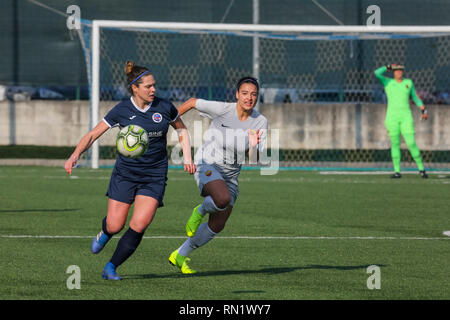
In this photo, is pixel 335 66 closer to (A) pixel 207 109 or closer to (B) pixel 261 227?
(B) pixel 261 227

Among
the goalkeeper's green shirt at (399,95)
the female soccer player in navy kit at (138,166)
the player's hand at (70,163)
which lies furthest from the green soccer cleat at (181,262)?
the goalkeeper's green shirt at (399,95)

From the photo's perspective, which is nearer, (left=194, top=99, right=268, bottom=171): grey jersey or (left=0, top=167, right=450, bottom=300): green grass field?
(left=0, top=167, right=450, bottom=300): green grass field

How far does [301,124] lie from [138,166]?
15681 millimetres

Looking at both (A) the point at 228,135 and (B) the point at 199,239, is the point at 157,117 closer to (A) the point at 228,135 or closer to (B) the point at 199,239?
(A) the point at 228,135

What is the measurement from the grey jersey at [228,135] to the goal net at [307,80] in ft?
43.8

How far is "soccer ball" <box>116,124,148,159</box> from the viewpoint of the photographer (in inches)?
300

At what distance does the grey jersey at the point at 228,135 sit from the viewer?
8.55m

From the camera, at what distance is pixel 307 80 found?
2323 cm

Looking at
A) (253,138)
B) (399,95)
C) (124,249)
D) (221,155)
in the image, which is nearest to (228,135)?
(221,155)

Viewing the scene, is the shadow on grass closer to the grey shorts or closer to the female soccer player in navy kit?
the female soccer player in navy kit

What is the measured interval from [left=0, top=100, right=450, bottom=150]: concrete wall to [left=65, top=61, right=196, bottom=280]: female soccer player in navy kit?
50.3ft

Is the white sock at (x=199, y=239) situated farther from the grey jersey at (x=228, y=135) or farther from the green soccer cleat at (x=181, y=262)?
the grey jersey at (x=228, y=135)

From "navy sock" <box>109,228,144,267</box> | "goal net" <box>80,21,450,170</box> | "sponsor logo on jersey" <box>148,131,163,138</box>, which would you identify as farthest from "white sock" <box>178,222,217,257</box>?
"goal net" <box>80,21,450,170</box>

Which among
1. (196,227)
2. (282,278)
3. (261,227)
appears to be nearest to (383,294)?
(282,278)
